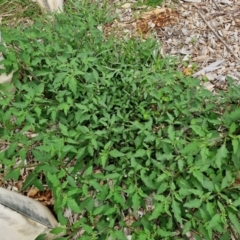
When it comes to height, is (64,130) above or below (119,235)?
above

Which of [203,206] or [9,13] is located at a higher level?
[9,13]

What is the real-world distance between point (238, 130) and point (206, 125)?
0.18m

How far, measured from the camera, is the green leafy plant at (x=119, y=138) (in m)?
2.04

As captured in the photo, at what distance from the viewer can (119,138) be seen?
7.64ft

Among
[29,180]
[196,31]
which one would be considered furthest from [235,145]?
[196,31]

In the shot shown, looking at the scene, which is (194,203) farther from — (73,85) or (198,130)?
(73,85)

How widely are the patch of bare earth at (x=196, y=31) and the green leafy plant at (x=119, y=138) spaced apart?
1.01 ft

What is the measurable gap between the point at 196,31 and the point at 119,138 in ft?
4.20

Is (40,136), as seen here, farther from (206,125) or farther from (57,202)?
(206,125)

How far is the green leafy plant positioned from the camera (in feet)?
6.70

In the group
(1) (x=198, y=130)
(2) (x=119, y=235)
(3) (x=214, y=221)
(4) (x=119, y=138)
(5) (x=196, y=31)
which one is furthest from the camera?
(5) (x=196, y=31)

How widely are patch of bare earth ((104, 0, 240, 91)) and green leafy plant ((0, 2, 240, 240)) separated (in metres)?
0.31

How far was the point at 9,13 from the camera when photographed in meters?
3.45

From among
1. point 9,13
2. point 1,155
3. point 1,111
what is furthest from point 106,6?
point 1,155
